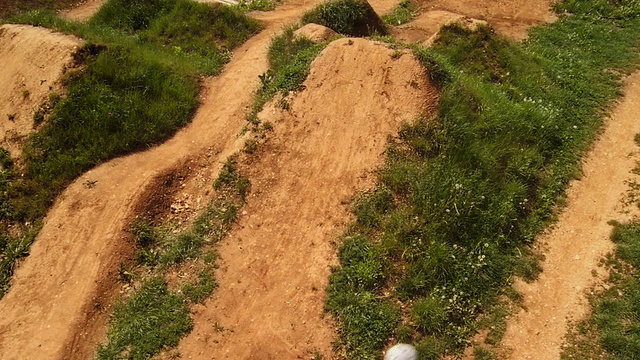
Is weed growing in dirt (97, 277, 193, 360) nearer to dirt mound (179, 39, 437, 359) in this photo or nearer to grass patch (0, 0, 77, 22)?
dirt mound (179, 39, 437, 359)

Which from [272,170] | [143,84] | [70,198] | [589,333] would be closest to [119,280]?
[70,198]

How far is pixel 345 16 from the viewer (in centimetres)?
1357

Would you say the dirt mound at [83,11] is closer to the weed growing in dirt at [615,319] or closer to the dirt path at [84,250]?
the dirt path at [84,250]

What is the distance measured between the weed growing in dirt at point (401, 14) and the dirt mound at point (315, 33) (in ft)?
12.2

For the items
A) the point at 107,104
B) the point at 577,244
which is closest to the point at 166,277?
the point at 107,104

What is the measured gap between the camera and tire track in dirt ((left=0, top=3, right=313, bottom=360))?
761 centimetres

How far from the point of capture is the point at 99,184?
940 cm

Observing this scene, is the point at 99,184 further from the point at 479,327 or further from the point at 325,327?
the point at 479,327

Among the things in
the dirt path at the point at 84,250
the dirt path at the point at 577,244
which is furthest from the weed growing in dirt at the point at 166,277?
Answer: the dirt path at the point at 577,244

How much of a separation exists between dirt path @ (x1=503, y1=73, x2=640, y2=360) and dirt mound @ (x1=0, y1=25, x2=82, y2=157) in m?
10.2

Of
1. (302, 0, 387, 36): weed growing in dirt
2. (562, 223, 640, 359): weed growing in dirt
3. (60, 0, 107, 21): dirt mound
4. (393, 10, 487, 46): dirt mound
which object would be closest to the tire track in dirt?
(302, 0, 387, 36): weed growing in dirt

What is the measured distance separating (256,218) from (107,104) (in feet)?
14.4

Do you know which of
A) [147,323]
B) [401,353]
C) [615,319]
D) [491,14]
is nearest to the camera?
[401,353]

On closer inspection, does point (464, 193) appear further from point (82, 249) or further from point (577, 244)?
point (82, 249)
